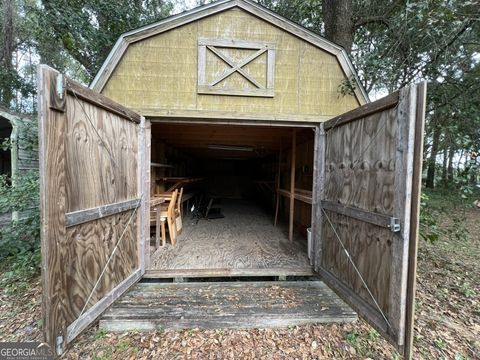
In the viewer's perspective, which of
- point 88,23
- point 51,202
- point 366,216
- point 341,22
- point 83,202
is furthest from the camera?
point 88,23

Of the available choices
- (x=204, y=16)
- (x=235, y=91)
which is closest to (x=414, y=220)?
(x=235, y=91)

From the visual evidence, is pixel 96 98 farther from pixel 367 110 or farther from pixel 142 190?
pixel 367 110

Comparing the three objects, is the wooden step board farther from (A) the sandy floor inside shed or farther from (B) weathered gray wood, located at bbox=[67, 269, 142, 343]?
(A) the sandy floor inside shed

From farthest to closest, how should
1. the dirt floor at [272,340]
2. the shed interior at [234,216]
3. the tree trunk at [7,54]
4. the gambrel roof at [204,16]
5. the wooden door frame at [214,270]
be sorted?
the tree trunk at [7,54] < the shed interior at [234,216] < the wooden door frame at [214,270] < the gambrel roof at [204,16] < the dirt floor at [272,340]

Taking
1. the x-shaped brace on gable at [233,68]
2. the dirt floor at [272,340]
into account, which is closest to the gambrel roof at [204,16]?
the x-shaped brace on gable at [233,68]

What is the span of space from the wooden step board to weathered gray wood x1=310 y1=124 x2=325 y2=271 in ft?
1.39

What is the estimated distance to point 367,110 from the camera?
2156 millimetres

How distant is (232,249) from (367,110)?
273cm

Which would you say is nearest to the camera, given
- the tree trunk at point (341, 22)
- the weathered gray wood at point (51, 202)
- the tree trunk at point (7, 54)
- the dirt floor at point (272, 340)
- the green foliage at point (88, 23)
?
the weathered gray wood at point (51, 202)

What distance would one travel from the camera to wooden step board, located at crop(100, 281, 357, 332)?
2.32 m

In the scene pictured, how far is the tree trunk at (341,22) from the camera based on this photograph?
4117 mm

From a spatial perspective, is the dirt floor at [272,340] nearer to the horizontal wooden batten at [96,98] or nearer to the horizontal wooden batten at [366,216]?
the horizontal wooden batten at [366,216]

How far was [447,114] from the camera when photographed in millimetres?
3699

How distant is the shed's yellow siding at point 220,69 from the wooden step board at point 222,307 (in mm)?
2159
